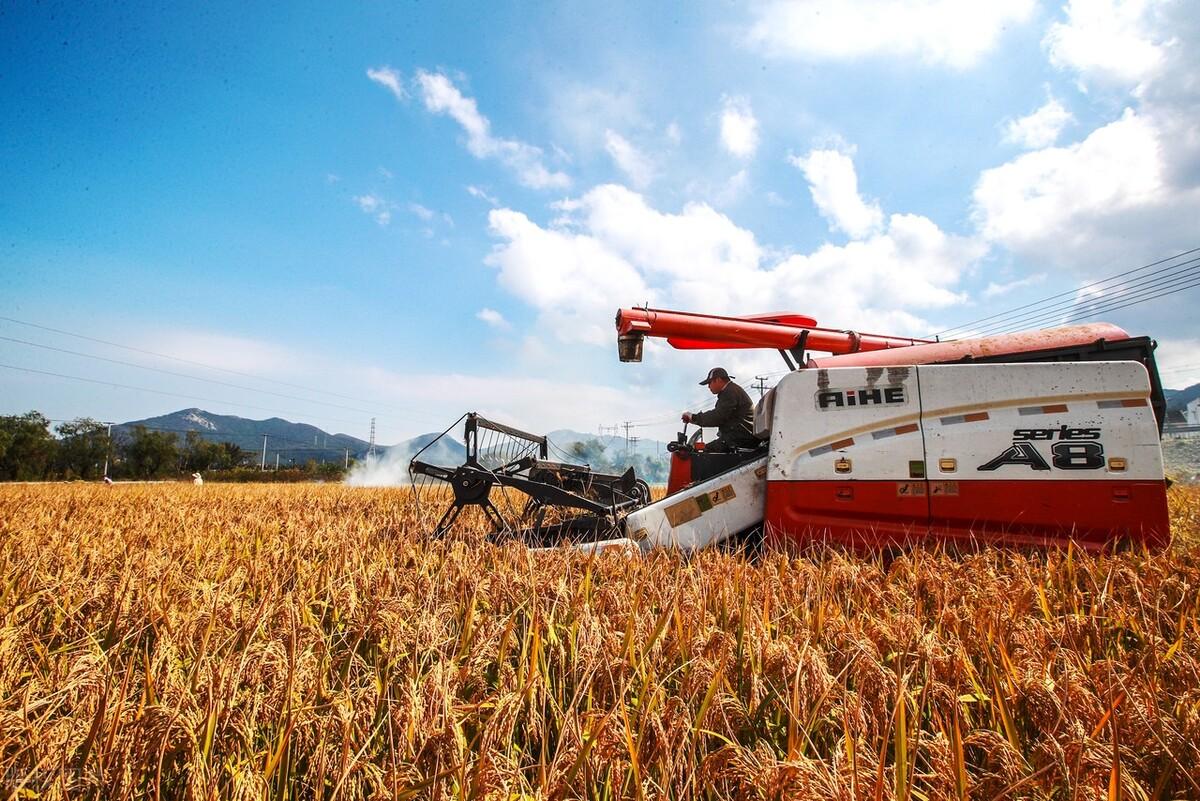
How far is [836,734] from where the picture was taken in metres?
1.80

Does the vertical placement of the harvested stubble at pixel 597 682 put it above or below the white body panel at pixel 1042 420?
below

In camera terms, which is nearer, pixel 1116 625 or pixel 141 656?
pixel 141 656

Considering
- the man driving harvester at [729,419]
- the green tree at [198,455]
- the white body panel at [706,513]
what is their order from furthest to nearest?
the green tree at [198,455], the man driving harvester at [729,419], the white body panel at [706,513]

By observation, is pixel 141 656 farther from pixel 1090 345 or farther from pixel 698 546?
pixel 1090 345

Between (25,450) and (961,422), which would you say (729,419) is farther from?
(25,450)

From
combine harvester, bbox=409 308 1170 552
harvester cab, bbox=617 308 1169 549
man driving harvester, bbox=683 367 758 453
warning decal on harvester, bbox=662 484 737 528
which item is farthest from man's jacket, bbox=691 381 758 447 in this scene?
warning decal on harvester, bbox=662 484 737 528

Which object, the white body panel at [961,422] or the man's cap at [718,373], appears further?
the man's cap at [718,373]

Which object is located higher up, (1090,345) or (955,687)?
(1090,345)

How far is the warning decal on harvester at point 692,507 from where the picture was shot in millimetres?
4910

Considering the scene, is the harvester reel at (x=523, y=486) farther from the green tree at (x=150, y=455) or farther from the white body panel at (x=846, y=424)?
the green tree at (x=150, y=455)

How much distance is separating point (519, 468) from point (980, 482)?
4.08 metres

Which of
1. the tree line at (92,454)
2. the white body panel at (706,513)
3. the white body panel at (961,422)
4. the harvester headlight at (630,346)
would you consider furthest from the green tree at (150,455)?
the white body panel at (961,422)

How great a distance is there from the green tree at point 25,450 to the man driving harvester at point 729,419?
7292 cm

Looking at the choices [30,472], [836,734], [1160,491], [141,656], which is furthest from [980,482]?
[30,472]
